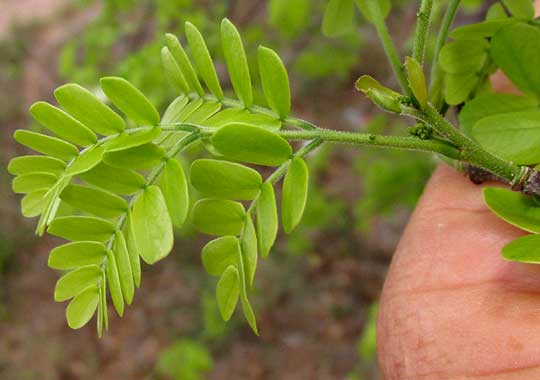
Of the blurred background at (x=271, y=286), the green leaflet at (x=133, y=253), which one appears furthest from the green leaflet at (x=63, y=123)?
the blurred background at (x=271, y=286)

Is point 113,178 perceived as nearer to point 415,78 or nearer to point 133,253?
Result: point 133,253

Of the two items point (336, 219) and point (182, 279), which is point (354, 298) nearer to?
point (336, 219)

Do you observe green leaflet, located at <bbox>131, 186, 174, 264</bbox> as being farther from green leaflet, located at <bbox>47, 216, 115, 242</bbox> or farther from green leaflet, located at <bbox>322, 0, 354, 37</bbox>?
green leaflet, located at <bbox>322, 0, 354, 37</bbox>

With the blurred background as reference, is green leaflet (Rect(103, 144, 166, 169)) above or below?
above

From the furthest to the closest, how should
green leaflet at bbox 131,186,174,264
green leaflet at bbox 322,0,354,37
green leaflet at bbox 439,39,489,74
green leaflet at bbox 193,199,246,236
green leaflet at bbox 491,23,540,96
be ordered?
green leaflet at bbox 322,0,354,37 → green leaflet at bbox 439,39,489,74 → green leaflet at bbox 491,23,540,96 → green leaflet at bbox 193,199,246,236 → green leaflet at bbox 131,186,174,264

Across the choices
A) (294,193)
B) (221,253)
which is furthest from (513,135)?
(221,253)

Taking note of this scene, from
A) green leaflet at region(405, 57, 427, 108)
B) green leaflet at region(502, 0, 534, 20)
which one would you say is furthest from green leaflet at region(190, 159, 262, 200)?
green leaflet at region(502, 0, 534, 20)

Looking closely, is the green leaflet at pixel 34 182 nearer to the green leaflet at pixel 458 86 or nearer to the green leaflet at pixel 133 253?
the green leaflet at pixel 133 253

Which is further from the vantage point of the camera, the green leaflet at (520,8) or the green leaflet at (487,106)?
the green leaflet at (520,8)
